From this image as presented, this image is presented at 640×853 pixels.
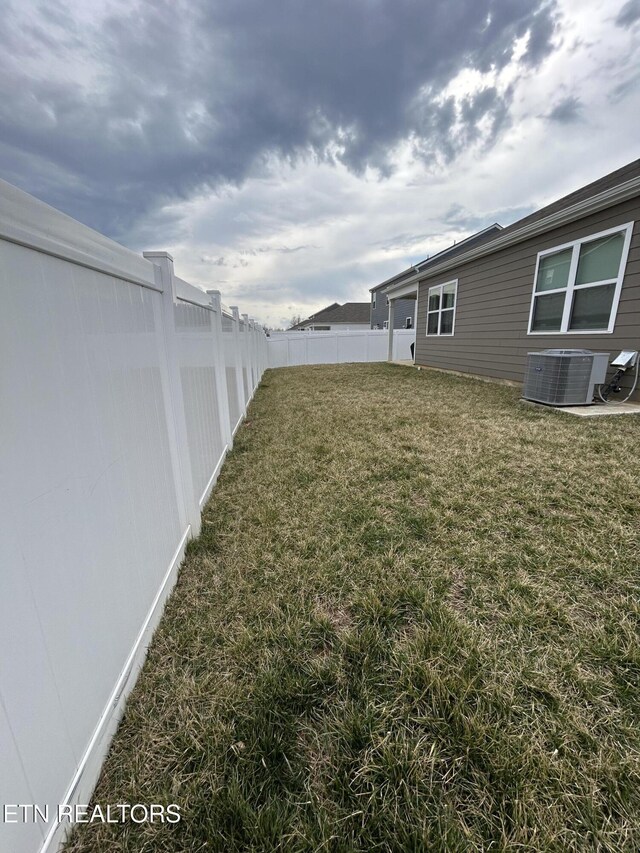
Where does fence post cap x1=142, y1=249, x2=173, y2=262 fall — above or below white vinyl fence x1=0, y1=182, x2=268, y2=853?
above

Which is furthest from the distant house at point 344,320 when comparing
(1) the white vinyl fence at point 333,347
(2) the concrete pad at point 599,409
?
(2) the concrete pad at point 599,409

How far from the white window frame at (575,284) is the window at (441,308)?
2.92m

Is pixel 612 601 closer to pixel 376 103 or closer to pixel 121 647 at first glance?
pixel 121 647

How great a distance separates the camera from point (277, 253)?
17078 mm

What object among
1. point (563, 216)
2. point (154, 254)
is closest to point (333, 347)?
point (563, 216)

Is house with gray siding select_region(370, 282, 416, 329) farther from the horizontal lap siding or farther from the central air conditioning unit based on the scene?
the central air conditioning unit

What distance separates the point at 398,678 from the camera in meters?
1.31

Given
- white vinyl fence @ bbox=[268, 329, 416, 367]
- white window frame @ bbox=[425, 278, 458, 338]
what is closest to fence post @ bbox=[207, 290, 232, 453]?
white window frame @ bbox=[425, 278, 458, 338]

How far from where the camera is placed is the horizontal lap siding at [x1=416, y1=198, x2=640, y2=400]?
4.84 meters

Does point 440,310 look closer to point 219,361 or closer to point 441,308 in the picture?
point 441,308

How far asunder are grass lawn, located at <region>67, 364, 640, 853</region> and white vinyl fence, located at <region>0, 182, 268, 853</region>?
259mm

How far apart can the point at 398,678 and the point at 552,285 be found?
7141 millimetres

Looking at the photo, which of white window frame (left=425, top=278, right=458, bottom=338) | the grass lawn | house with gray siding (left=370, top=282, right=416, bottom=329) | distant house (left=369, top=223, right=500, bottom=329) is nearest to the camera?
the grass lawn

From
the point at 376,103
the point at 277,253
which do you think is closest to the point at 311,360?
the point at 277,253
